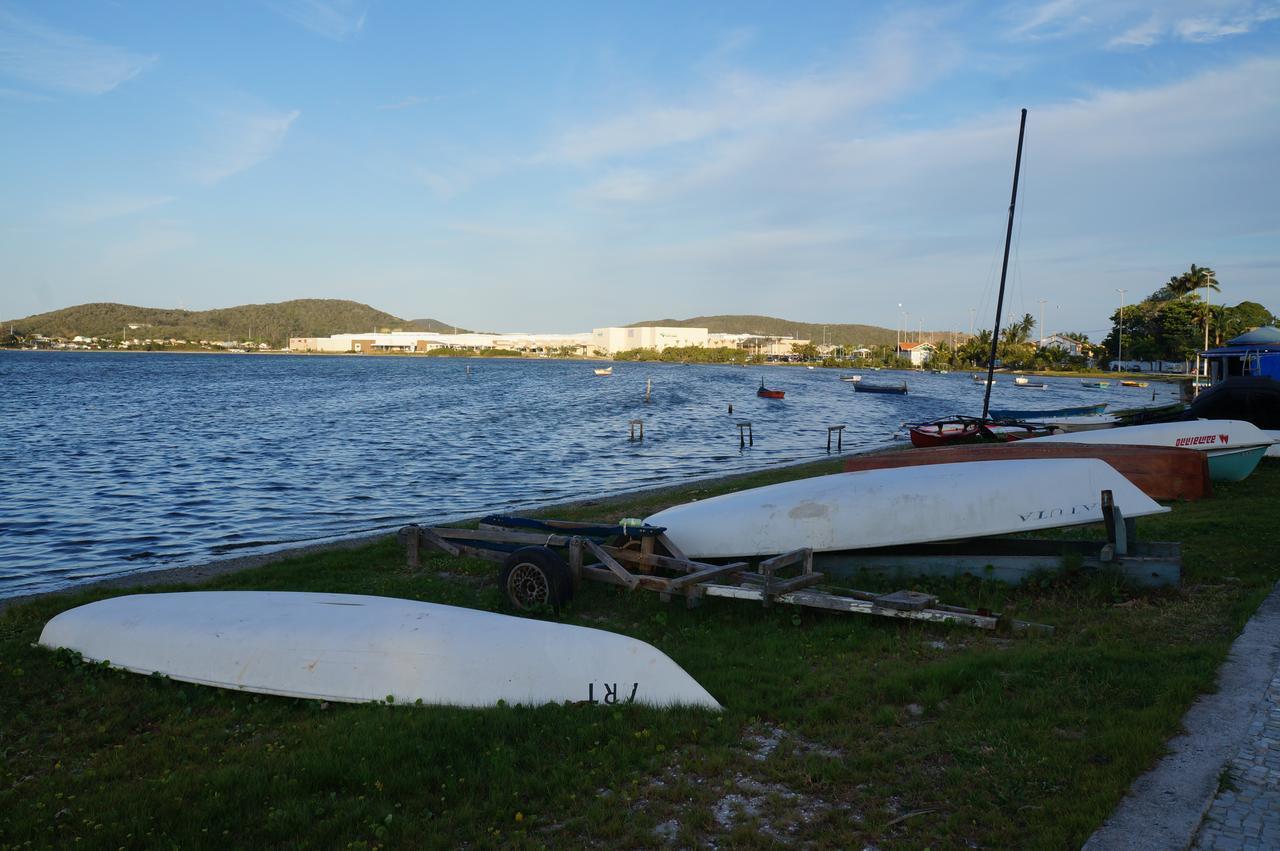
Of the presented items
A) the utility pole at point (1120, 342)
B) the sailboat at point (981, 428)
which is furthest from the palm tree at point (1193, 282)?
the sailboat at point (981, 428)

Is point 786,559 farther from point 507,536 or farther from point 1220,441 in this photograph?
point 1220,441

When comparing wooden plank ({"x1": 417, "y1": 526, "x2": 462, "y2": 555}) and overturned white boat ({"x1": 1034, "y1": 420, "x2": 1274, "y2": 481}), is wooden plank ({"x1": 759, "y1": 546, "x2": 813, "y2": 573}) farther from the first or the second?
overturned white boat ({"x1": 1034, "y1": 420, "x2": 1274, "y2": 481})

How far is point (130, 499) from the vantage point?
19.7m

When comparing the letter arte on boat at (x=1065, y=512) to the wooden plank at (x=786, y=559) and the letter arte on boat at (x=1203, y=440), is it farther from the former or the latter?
the letter arte on boat at (x=1203, y=440)

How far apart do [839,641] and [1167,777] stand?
2.91 metres

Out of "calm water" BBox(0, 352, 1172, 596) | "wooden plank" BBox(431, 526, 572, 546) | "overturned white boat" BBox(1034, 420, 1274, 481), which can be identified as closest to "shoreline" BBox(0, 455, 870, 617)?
"calm water" BBox(0, 352, 1172, 596)

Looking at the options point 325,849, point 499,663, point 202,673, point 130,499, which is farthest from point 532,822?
point 130,499

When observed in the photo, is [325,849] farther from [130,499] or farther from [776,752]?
[130,499]

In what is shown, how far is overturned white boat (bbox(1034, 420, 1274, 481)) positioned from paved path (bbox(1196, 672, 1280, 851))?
1216 centimetres

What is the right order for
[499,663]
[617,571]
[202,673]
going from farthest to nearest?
[617,571], [202,673], [499,663]

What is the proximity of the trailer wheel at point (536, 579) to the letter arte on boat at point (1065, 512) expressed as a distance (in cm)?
495

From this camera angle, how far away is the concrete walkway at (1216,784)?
3645mm

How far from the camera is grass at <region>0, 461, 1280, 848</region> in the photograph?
414 centimetres

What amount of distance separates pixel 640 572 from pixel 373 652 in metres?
3.28
